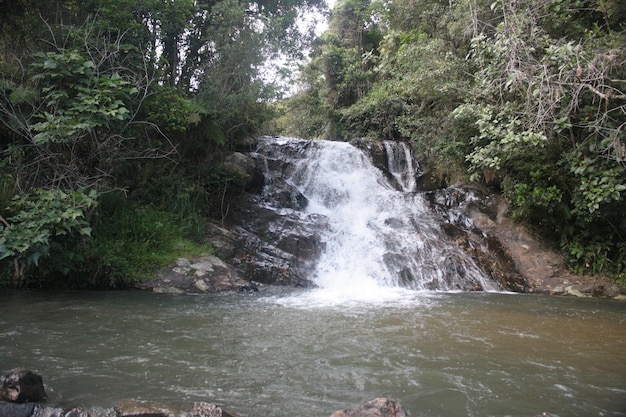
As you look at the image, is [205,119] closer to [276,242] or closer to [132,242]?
[276,242]

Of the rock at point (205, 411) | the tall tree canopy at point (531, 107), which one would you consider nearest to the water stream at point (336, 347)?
the rock at point (205, 411)

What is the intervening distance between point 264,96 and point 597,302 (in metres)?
9.28

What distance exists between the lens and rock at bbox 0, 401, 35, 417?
280 centimetres

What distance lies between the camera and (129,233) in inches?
343

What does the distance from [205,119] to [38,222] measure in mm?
5558

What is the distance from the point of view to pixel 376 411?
272cm

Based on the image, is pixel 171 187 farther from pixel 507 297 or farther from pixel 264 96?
pixel 507 297

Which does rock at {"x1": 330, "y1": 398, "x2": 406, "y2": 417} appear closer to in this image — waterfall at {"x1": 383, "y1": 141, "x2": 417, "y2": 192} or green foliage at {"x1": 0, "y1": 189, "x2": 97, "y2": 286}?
green foliage at {"x1": 0, "y1": 189, "x2": 97, "y2": 286}

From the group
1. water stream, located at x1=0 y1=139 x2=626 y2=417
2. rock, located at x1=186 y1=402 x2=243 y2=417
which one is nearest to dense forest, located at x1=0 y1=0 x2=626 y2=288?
water stream, located at x1=0 y1=139 x2=626 y2=417

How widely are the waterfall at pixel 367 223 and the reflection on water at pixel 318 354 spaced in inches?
87.8

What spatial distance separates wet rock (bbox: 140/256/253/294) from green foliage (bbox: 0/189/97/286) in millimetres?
1990

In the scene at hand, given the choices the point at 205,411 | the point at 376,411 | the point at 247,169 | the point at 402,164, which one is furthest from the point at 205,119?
the point at 376,411

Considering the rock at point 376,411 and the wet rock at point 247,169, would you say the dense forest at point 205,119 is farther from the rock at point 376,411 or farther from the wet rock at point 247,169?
the rock at point 376,411

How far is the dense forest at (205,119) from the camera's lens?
6.92 meters
